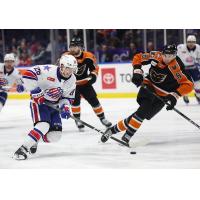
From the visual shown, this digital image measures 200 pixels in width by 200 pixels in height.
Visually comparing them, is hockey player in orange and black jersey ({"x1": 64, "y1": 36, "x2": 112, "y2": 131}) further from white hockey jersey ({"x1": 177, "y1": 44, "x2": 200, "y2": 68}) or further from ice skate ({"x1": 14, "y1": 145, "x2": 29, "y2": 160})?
white hockey jersey ({"x1": 177, "y1": 44, "x2": 200, "y2": 68})

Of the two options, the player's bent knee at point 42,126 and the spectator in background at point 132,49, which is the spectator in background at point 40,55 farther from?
the player's bent knee at point 42,126

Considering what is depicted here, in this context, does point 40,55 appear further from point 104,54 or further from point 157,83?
point 157,83

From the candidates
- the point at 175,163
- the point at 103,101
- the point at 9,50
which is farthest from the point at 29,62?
the point at 175,163

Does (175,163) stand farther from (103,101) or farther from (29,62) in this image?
(29,62)

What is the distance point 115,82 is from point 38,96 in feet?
10.5

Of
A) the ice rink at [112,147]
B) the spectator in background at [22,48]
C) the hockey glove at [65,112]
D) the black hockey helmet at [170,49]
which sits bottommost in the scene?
the ice rink at [112,147]

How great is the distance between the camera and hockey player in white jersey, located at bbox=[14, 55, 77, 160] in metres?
3.52

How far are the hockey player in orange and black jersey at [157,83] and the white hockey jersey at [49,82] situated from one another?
1.57 feet

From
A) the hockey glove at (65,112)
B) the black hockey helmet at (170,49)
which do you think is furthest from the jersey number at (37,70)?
the black hockey helmet at (170,49)

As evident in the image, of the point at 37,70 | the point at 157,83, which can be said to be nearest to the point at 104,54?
the point at 157,83

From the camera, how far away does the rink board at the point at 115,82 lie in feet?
21.4

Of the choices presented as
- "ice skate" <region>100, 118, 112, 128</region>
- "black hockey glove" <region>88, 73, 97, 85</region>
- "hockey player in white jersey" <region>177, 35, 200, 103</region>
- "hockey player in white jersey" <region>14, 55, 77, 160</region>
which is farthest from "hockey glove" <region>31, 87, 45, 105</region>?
A: "hockey player in white jersey" <region>177, 35, 200, 103</region>

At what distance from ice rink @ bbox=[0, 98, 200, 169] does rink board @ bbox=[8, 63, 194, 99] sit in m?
0.93

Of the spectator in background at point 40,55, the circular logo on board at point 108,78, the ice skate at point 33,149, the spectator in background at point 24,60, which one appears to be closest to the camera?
the ice skate at point 33,149
